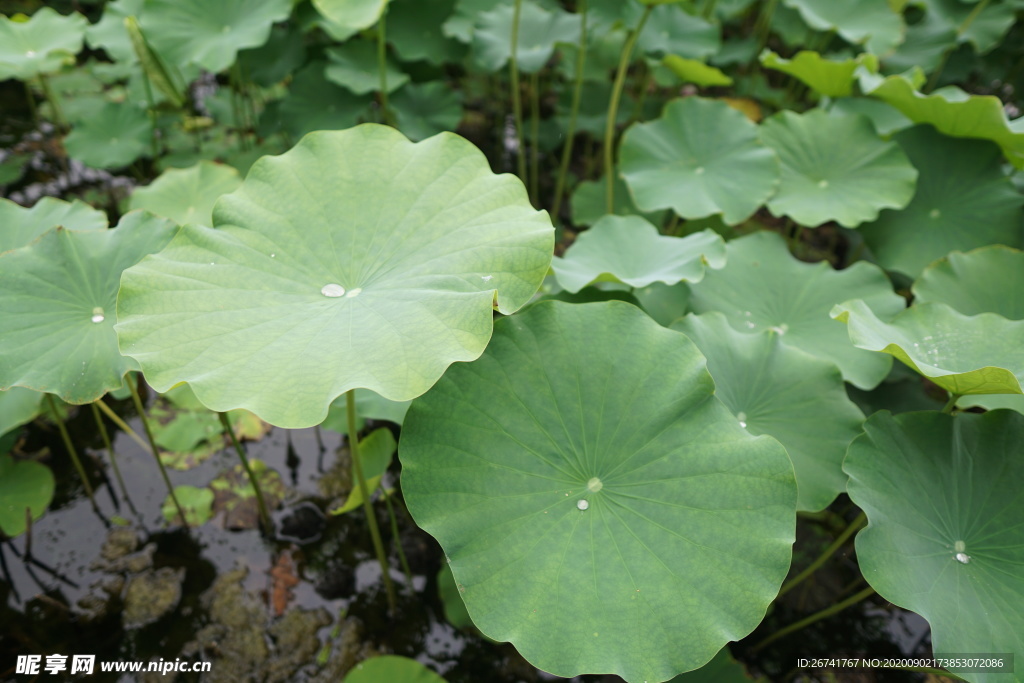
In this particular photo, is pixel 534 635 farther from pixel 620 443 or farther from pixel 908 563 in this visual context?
pixel 908 563

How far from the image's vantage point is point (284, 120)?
323 centimetres

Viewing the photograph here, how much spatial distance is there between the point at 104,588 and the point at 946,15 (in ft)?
16.7

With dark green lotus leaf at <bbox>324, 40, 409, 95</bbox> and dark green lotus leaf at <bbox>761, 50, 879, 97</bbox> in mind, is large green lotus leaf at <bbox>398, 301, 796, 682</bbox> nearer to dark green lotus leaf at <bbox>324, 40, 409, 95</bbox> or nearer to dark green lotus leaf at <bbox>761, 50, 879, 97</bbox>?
dark green lotus leaf at <bbox>761, 50, 879, 97</bbox>

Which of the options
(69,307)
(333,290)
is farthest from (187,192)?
(333,290)

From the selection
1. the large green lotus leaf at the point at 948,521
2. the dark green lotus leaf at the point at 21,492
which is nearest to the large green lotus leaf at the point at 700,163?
the large green lotus leaf at the point at 948,521

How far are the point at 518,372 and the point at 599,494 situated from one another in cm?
35

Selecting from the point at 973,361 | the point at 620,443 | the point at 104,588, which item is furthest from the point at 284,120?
the point at 973,361

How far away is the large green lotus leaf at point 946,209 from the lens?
7.82 feet

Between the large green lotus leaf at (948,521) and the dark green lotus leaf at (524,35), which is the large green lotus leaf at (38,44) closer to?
the dark green lotus leaf at (524,35)

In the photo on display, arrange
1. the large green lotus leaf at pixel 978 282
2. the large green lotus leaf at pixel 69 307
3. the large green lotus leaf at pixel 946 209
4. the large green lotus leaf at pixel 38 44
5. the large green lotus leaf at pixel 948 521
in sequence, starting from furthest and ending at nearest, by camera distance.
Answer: the large green lotus leaf at pixel 38 44
the large green lotus leaf at pixel 946 209
the large green lotus leaf at pixel 978 282
the large green lotus leaf at pixel 69 307
the large green lotus leaf at pixel 948 521

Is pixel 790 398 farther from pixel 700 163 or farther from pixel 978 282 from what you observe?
pixel 700 163

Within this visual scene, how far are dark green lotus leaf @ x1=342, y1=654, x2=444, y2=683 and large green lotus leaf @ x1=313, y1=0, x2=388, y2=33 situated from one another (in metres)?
2.17

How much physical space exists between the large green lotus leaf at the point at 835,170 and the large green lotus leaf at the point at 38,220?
8.09 ft

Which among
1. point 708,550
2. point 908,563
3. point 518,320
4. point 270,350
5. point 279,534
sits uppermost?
point 270,350
